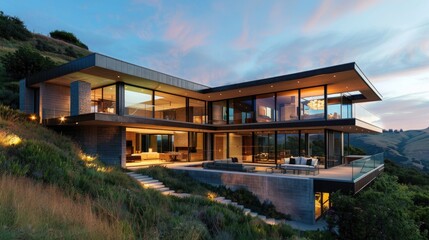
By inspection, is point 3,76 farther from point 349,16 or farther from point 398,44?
point 398,44

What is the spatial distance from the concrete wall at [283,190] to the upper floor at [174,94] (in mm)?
6385

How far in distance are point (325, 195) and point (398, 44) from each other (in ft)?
42.5

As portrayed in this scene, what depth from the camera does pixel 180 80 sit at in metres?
18.1

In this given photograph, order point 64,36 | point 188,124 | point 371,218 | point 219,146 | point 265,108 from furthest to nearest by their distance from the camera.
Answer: point 64,36 < point 219,146 < point 265,108 < point 188,124 < point 371,218

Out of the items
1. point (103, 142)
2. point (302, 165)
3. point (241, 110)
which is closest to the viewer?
point (302, 165)

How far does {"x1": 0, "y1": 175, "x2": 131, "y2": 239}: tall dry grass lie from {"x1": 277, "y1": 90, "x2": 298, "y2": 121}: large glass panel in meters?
16.1

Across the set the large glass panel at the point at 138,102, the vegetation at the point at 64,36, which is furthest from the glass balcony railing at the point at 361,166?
the vegetation at the point at 64,36

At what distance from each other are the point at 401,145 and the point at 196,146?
79.3 meters

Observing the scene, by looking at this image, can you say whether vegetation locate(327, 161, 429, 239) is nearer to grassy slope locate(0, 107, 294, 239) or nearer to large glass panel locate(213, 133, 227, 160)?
grassy slope locate(0, 107, 294, 239)

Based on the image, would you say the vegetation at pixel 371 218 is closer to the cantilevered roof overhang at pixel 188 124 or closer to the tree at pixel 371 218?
the tree at pixel 371 218

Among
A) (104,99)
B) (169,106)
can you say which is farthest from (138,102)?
(169,106)

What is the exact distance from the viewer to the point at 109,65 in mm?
13758

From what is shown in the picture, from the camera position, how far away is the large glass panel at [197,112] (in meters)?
21.5

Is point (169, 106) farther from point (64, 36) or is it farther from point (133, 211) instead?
point (64, 36)
